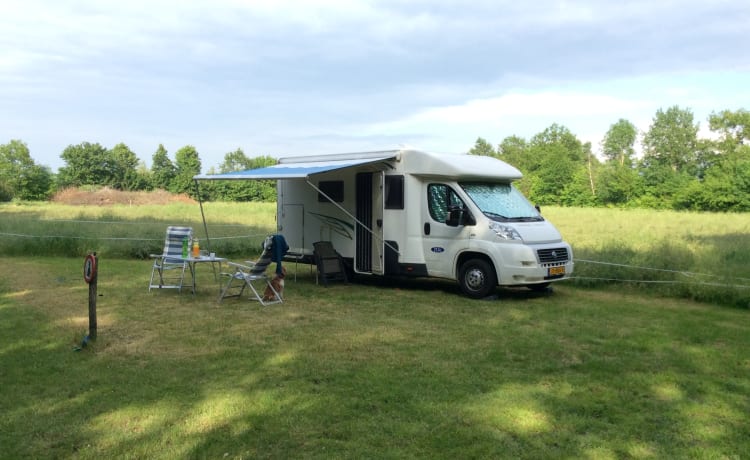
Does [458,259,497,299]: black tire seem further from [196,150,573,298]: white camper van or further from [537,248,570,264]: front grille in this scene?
[537,248,570,264]: front grille

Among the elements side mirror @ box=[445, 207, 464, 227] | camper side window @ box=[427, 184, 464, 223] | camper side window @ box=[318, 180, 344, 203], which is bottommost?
side mirror @ box=[445, 207, 464, 227]

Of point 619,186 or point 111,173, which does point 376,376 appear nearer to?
point 619,186

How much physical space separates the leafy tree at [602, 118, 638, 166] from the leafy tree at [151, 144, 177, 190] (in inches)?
2597

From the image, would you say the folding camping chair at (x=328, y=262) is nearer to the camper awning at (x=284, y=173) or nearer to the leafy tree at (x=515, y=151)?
the camper awning at (x=284, y=173)

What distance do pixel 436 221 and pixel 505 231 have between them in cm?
120

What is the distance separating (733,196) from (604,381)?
52080 mm

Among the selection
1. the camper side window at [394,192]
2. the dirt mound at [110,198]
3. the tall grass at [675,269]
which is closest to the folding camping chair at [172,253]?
the camper side window at [394,192]

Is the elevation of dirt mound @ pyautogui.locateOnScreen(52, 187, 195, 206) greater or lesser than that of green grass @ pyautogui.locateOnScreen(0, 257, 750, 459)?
greater

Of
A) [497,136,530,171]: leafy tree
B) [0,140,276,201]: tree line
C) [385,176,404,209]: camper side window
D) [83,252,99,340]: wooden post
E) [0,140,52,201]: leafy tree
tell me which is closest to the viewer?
[83,252,99,340]: wooden post

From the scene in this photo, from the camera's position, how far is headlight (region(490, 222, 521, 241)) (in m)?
8.72

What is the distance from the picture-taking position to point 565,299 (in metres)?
9.20

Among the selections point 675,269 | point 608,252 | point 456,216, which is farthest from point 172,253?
point 675,269

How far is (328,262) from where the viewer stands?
1041cm

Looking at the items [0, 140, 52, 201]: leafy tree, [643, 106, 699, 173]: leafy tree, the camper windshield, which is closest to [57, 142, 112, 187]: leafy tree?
[0, 140, 52, 201]: leafy tree
